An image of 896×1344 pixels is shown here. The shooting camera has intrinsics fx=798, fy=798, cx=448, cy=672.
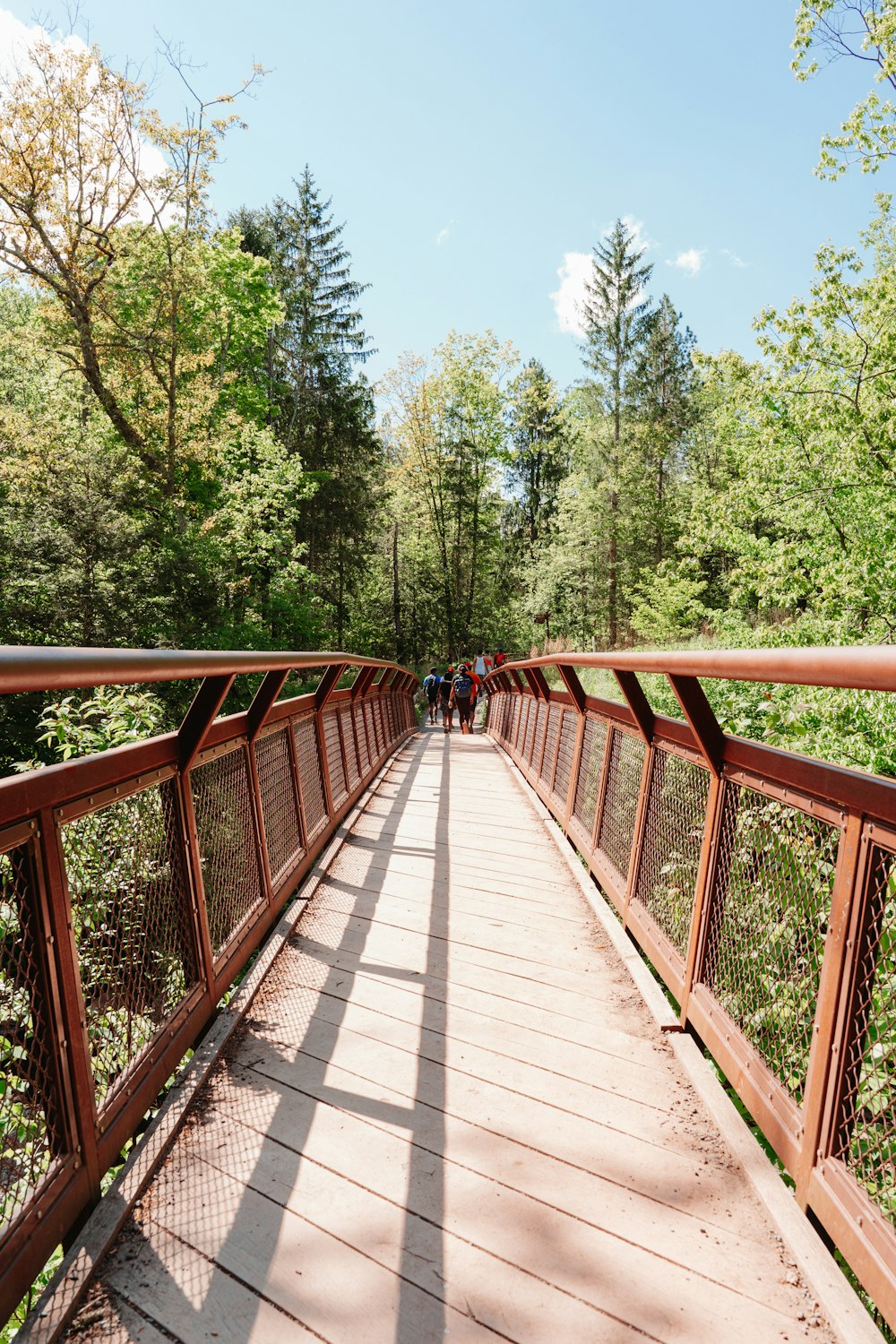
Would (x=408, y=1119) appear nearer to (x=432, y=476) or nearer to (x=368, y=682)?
(x=368, y=682)

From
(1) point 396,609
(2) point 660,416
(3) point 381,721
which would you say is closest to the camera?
(3) point 381,721

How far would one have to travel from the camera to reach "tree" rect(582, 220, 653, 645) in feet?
117

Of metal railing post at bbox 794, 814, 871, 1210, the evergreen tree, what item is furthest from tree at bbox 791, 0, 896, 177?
the evergreen tree

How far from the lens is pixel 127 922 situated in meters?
2.11

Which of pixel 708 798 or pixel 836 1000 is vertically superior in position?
pixel 708 798

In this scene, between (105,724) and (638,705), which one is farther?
(105,724)

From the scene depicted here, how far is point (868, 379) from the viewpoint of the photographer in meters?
10.5

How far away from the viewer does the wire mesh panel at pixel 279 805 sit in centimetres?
360

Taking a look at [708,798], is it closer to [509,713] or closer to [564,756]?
[564,756]

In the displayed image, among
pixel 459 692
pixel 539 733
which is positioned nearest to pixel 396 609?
pixel 459 692

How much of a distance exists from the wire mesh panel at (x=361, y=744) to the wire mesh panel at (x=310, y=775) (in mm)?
2095

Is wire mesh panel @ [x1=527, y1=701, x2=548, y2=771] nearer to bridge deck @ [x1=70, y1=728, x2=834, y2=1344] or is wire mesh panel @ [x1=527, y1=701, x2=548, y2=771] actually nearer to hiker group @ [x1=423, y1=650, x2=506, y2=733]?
bridge deck @ [x1=70, y1=728, x2=834, y2=1344]

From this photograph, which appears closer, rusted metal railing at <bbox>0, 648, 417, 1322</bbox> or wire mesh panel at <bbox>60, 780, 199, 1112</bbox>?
rusted metal railing at <bbox>0, 648, 417, 1322</bbox>

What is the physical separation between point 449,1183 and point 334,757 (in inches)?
158
